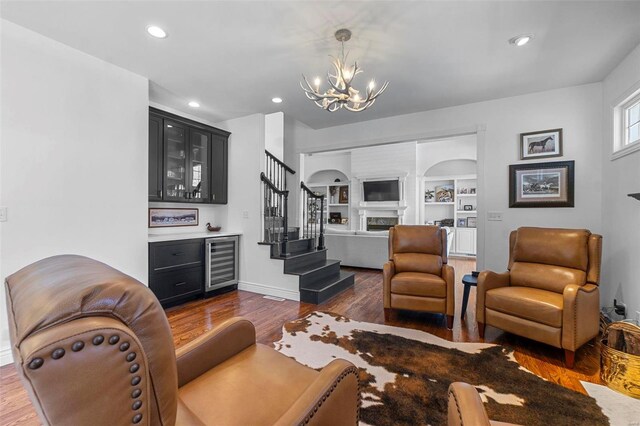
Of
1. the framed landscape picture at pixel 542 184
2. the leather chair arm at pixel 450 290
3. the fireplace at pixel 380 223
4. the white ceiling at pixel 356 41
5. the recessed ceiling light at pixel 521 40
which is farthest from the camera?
the fireplace at pixel 380 223

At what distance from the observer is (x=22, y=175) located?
245 cm

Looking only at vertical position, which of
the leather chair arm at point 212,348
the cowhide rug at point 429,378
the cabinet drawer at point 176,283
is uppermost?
the leather chair arm at point 212,348

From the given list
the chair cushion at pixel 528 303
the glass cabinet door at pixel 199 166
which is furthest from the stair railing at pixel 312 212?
the chair cushion at pixel 528 303

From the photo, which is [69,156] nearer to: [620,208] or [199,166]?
[199,166]

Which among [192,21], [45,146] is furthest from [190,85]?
[45,146]

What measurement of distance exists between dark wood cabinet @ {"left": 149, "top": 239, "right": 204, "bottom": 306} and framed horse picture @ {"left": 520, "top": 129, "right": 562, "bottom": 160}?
14.9 ft

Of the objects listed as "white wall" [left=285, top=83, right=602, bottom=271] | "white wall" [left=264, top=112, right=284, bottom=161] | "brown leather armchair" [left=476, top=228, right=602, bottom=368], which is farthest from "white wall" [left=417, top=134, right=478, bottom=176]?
"brown leather armchair" [left=476, top=228, right=602, bottom=368]

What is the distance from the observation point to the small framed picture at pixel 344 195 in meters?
9.99

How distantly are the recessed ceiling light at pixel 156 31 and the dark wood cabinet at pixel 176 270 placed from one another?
2190 millimetres

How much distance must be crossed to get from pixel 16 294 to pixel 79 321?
1.17 feet

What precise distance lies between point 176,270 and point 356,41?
332 centimetres

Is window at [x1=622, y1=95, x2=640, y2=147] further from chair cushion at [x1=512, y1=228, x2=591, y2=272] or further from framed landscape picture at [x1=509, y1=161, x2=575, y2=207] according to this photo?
chair cushion at [x1=512, y1=228, x2=591, y2=272]

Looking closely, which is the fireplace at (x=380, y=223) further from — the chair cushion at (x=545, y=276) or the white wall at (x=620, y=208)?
the chair cushion at (x=545, y=276)

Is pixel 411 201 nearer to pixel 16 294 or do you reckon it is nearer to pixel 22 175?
pixel 22 175
